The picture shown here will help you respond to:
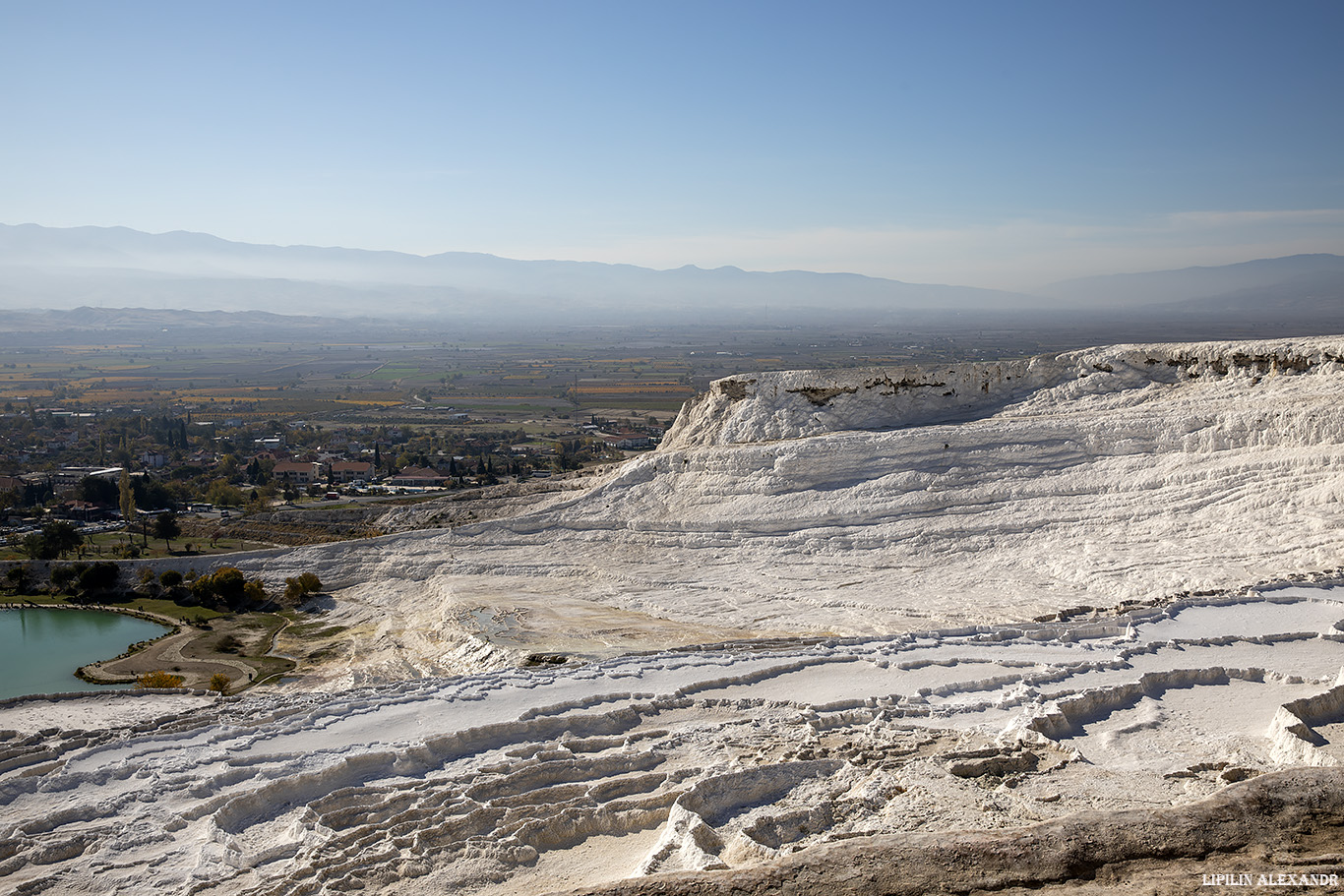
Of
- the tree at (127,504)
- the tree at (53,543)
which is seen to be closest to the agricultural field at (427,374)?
the tree at (127,504)

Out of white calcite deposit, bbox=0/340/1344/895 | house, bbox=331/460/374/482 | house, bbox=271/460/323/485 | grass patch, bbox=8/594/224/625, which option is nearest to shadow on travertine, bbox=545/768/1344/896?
white calcite deposit, bbox=0/340/1344/895

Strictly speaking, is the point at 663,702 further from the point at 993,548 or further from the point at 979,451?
the point at 979,451

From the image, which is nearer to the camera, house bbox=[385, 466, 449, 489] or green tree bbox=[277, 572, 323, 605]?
green tree bbox=[277, 572, 323, 605]

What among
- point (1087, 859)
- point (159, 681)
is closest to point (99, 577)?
point (159, 681)

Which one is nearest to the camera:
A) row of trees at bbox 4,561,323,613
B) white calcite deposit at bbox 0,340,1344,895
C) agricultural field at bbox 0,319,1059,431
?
white calcite deposit at bbox 0,340,1344,895

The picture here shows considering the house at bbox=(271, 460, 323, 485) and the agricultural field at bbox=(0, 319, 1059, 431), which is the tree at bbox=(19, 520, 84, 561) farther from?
the agricultural field at bbox=(0, 319, 1059, 431)

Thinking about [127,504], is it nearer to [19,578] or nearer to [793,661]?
[19,578]
